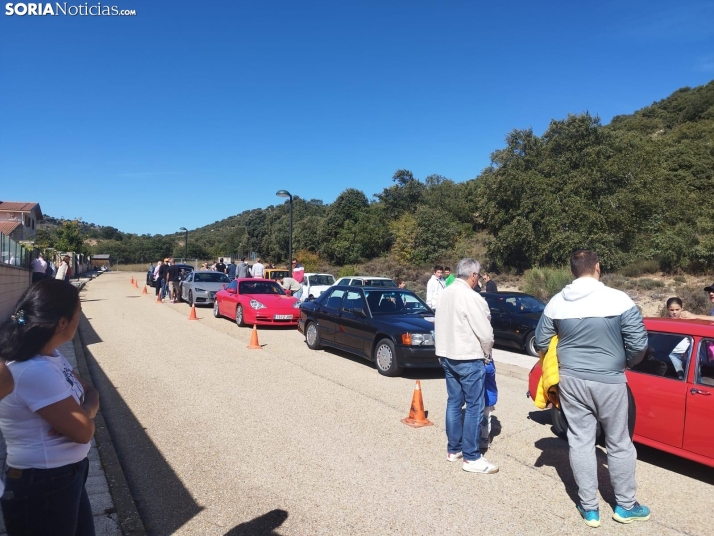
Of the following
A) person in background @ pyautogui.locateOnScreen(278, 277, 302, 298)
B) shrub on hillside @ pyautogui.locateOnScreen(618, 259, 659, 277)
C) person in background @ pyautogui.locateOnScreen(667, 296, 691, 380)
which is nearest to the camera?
person in background @ pyautogui.locateOnScreen(667, 296, 691, 380)

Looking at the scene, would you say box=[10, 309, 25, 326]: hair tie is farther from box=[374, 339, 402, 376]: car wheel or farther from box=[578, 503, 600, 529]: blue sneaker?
box=[374, 339, 402, 376]: car wheel

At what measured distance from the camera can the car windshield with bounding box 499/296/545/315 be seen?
1191 centimetres

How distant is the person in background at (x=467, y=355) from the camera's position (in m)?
4.67

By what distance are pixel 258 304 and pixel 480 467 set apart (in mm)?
10273

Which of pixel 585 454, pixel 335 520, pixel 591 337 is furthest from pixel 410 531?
pixel 591 337

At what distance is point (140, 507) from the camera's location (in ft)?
13.1

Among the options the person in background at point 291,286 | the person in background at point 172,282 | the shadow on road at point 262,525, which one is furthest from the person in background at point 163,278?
the shadow on road at point 262,525

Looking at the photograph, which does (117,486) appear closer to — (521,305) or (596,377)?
(596,377)

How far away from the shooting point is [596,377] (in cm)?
367

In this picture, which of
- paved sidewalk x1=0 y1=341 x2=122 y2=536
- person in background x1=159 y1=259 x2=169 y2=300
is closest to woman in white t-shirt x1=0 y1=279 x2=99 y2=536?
paved sidewalk x1=0 y1=341 x2=122 y2=536

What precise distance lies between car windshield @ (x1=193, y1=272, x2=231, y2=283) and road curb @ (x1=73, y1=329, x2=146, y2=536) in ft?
48.8

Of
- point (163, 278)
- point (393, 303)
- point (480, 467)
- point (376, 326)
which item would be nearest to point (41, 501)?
point (480, 467)

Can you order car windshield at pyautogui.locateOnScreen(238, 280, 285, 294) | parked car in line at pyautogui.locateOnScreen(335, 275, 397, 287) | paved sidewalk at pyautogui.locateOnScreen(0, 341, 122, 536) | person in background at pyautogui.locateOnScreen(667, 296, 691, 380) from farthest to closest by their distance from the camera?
parked car in line at pyautogui.locateOnScreen(335, 275, 397, 287)
car windshield at pyautogui.locateOnScreen(238, 280, 285, 294)
person in background at pyautogui.locateOnScreen(667, 296, 691, 380)
paved sidewalk at pyautogui.locateOnScreen(0, 341, 122, 536)

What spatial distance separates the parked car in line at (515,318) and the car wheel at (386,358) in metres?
3.89
